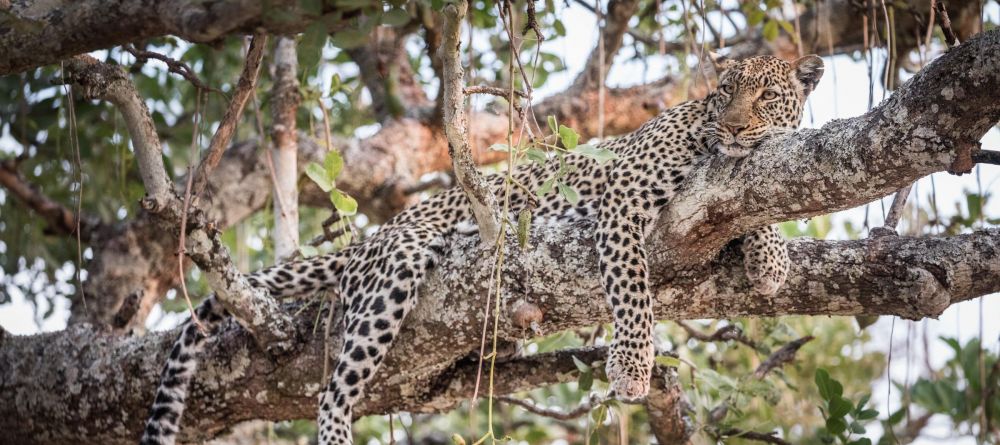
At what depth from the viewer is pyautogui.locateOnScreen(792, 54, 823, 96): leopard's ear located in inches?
215

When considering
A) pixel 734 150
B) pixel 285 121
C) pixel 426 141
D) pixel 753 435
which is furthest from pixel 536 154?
pixel 426 141

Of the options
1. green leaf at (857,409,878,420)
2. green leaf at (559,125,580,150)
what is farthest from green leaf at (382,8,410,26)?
green leaf at (857,409,878,420)

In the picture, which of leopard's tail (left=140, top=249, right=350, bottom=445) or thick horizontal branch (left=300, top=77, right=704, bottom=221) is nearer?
leopard's tail (left=140, top=249, right=350, bottom=445)

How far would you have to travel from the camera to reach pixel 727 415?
573cm

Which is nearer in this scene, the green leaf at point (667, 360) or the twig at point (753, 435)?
the green leaf at point (667, 360)

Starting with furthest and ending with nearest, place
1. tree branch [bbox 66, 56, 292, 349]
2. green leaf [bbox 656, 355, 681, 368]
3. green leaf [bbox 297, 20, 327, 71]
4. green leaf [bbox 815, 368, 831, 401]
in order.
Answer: green leaf [bbox 815, 368, 831, 401] < green leaf [bbox 656, 355, 681, 368] < tree branch [bbox 66, 56, 292, 349] < green leaf [bbox 297, 20, 327, 71]

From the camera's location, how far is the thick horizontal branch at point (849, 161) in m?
3.41

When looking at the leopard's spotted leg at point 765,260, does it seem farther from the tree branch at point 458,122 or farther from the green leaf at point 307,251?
the green leaf at point 307,251

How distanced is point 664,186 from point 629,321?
0.73 m

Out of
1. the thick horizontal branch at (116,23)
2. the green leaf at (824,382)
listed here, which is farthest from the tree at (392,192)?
the green leaf at (824,382)

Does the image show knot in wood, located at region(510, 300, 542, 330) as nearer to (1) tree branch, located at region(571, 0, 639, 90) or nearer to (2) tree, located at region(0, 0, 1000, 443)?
(2) tree, located at region(0, 0, 1000, 443)

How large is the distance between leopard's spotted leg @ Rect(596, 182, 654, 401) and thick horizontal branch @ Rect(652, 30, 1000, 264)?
5.8 inches

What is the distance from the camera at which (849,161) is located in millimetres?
3766

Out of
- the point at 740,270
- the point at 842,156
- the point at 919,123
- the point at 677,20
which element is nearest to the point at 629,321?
the point at 740,270
